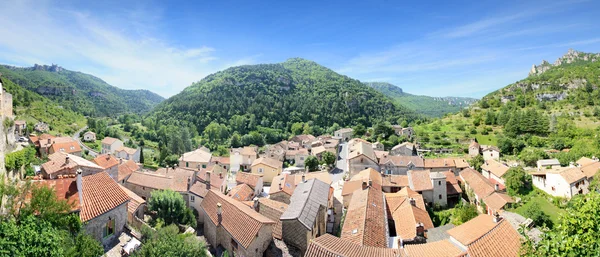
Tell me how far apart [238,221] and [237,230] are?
32.9 inches

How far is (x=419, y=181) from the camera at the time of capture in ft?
105

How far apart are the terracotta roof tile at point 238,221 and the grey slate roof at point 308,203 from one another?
6.77 feet

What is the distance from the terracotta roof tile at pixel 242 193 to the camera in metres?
30.9

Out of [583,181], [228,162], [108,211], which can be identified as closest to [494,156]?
[583,181]

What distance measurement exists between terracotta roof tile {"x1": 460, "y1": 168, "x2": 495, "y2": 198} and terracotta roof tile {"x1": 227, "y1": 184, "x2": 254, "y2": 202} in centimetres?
2389

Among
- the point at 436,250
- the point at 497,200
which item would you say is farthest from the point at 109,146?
the point at 497,200

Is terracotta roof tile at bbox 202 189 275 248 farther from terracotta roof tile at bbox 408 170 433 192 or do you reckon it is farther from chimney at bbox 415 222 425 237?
terracotta roof tile at bbox 408 170 433 192

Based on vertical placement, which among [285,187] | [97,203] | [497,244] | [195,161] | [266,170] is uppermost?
[97,203]

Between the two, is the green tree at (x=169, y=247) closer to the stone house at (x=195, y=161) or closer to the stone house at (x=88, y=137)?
the stone house at (x=195, y=161)

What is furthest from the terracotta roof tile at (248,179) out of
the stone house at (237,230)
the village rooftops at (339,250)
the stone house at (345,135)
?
the stone house at (345,135)

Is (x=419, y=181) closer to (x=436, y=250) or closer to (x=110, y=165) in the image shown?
(x=436, y=250)

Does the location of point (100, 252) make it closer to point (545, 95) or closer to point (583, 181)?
point (583, 181)

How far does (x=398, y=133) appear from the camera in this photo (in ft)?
267

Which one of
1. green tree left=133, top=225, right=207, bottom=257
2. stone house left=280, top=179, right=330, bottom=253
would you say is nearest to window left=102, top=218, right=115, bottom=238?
green tree left=133, top=225, right=207, bottom=257
